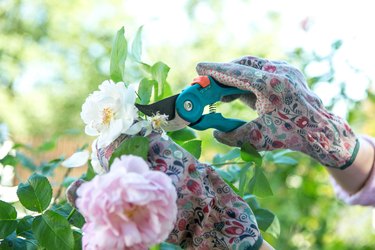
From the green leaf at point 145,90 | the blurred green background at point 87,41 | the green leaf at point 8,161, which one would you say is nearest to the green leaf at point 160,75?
the green leaf at point 145,90

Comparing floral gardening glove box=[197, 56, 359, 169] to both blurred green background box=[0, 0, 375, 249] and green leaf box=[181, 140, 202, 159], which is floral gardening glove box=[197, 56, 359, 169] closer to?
green leaf box=[181, 140, 202, 159]

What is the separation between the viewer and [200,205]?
0.54 metres

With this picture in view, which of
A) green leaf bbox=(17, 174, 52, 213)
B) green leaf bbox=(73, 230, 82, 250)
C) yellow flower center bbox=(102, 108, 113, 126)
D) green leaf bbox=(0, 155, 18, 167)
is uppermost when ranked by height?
yellow flower center bbox=(102, 108, 113, 126)

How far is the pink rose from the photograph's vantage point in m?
0.41

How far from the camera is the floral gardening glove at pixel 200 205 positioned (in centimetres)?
53

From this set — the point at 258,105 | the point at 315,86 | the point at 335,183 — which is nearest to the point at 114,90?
the point at 258,105

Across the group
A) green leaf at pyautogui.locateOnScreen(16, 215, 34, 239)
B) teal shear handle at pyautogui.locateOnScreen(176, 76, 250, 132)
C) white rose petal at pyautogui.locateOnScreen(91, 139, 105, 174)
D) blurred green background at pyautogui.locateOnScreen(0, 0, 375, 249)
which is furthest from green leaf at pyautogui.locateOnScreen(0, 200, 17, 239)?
blurred green background at pyautogui.locateOnScreen(0, 0, 375, 249)

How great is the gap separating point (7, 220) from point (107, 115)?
0.57ft

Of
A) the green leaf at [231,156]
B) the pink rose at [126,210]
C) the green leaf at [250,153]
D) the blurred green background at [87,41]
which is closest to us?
the pink rose at [126,210]

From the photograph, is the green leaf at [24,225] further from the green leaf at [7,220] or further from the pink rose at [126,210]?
the pink rose at [126,210]

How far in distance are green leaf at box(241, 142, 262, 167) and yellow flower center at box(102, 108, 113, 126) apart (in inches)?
6.9

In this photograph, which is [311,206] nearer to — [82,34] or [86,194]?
[86,194]

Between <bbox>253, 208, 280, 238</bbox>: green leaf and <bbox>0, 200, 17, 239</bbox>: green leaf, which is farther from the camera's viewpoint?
<bbox>253, 208, 280, 238</bbox>: green leaf

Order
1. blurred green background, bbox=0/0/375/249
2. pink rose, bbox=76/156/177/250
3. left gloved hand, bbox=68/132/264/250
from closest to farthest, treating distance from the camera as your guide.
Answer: pink rose, bbox=76/156/177/250, left gloved hand, bbox=68/132/264/250, blurred green background, bbox=0/0/375/249
